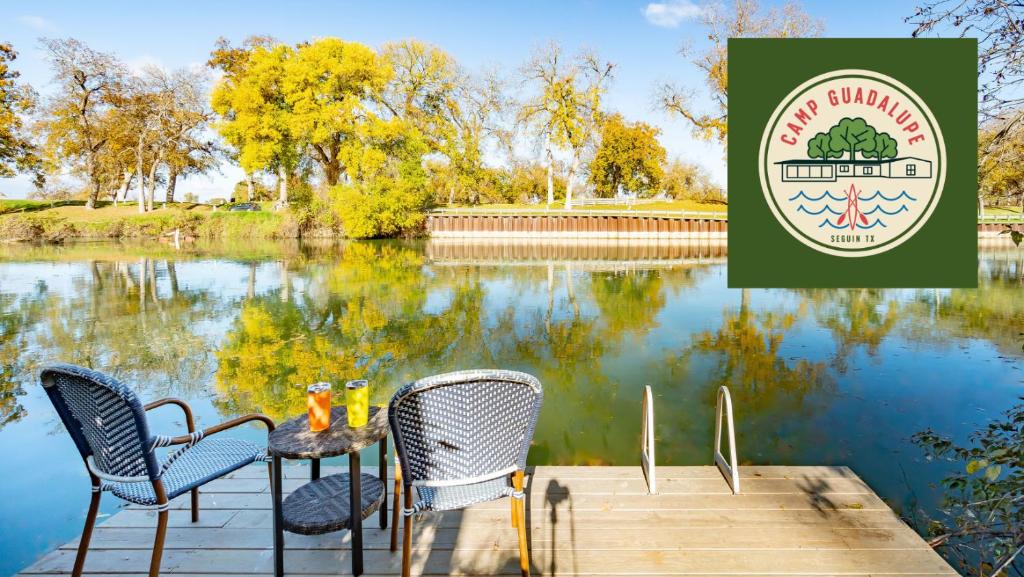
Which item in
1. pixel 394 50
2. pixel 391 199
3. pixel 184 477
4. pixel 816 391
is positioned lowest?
pixel 816 391

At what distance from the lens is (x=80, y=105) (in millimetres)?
31609

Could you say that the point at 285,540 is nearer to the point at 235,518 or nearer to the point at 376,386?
the point at 235,518

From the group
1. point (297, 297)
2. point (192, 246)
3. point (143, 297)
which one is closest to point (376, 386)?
point (297, 297)

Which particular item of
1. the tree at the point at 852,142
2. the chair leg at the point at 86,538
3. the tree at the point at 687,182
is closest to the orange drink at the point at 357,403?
the chair leg at the point at 86,538

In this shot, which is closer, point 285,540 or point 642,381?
point 285,540

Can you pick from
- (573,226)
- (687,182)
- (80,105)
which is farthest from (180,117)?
(687,182)

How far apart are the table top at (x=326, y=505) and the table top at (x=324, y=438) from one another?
0.72 feet

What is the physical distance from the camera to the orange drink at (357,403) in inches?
95.0

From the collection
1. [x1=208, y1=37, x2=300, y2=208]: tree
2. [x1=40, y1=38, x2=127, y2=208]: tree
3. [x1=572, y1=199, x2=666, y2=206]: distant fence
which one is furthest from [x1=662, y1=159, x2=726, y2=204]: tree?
[x1=40, y1=38, x2=127, y2=208]: tree

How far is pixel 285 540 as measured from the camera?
2.64 meters

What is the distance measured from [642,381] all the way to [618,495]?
3.81m

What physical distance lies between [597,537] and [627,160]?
4326 cm

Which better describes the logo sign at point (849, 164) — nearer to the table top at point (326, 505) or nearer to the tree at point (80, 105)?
the table top at point (326, 505)

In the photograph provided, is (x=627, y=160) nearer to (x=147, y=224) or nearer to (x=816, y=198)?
(x=147, y=224)
